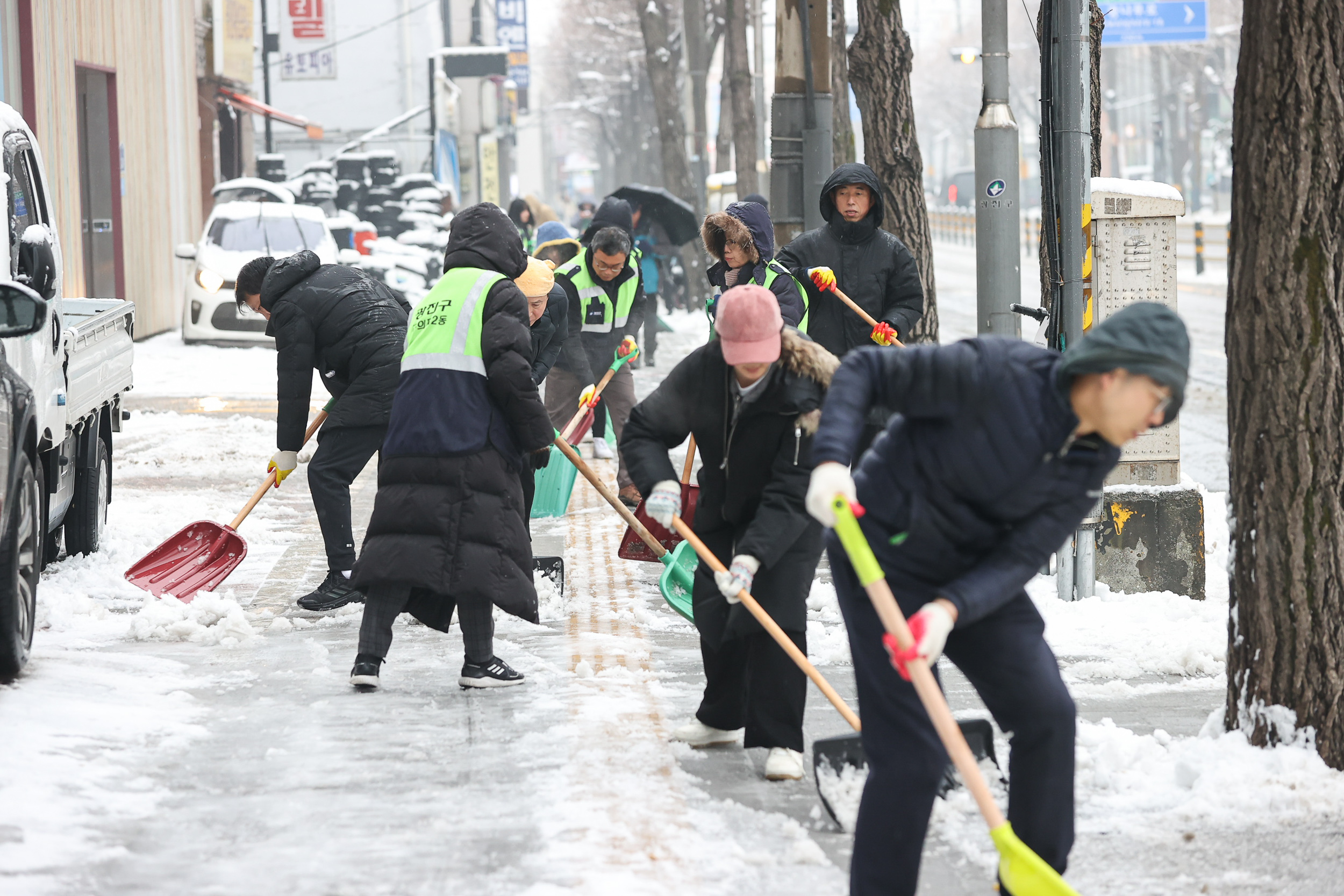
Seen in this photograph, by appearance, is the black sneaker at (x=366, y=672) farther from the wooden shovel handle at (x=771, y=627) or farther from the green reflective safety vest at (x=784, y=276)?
the green reflective safety vest at (x=784, y=276)

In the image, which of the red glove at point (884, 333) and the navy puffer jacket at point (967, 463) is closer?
the navy puffer jacket at point (967, 463)

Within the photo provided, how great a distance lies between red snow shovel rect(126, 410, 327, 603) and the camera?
7.01m

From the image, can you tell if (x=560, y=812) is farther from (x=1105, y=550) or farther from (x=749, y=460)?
(x=1105, y=550)

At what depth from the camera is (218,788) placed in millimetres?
4660

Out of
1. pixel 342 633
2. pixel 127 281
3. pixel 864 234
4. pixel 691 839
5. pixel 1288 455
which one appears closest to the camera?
pixel 691 839

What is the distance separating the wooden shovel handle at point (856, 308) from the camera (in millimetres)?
7875

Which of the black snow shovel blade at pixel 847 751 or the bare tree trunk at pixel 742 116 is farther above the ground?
the bare tree trunk at pixel 742 116

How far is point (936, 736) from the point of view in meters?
3.54

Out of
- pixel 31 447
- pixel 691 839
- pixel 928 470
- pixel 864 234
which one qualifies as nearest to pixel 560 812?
pixel 691 839

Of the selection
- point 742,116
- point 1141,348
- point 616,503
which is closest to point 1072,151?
point 616,503

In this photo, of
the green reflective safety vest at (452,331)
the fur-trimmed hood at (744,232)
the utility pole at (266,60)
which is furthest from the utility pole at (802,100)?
the utility pole at (266,60)

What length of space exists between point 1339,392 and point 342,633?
3987 mm

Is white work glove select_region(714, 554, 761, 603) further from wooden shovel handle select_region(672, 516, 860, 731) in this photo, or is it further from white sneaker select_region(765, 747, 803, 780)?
white sneaker select_region(765, 747, 803, 780)

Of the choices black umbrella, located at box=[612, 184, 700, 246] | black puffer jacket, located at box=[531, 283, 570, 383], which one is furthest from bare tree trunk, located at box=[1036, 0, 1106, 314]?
black umbrella, located at box=[612, 184, 700, 246]
